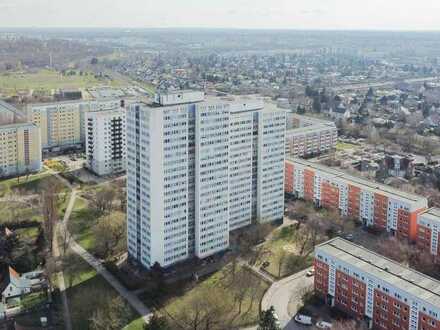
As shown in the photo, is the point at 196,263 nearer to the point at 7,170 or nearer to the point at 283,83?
the point at 7,170

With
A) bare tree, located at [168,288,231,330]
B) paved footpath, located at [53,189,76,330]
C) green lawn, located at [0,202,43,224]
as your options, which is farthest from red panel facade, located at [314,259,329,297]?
green lawn, located at [0,202,43,224]

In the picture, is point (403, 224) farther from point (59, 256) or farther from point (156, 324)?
point (59, 256)

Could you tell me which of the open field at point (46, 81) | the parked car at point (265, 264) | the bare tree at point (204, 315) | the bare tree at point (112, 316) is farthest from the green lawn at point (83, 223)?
the open field at point (46, 81)

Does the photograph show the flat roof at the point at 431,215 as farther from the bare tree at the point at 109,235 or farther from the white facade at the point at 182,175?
the bare tree at the point at 109,235

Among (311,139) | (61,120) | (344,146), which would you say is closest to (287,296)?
(311,139)

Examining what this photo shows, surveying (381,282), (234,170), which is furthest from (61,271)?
(381,282)

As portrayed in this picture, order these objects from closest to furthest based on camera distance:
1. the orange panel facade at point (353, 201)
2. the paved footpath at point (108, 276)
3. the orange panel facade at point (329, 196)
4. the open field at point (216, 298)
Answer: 1. the open field at point (216, 298)
2. the paved footpath at point (108, 276)
3. the orange panel facade at point (353, 201)
4. the orange panel facade at point (329, 196)

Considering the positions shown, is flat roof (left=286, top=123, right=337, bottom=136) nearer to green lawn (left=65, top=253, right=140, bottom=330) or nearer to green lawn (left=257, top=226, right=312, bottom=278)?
green lawn (left=257, top=226, right=312, bottom=278)
